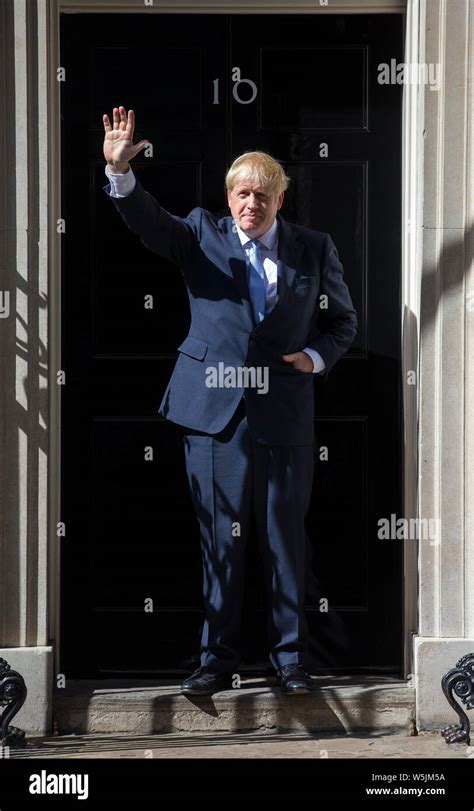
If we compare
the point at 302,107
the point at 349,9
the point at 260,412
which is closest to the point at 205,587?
the point at 260,412

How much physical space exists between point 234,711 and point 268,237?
90.3 inches

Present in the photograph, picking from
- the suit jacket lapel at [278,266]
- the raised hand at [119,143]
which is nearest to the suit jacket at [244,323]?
the suit jacket lapel at [278,266]

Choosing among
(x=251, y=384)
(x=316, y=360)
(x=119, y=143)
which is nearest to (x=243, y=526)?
(x=251, y=384)

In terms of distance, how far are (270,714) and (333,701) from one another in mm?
310

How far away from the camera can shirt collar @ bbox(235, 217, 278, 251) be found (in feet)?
19.8

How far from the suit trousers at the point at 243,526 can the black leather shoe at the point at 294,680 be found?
45 millimetres

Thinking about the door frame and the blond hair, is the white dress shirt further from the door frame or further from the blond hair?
the door frame

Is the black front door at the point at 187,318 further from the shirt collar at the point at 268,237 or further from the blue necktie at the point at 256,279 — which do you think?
the blue necktie at the point at 256,279

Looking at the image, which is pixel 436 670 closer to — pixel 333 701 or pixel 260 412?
pixel 333 701

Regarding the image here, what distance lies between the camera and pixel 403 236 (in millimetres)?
6184

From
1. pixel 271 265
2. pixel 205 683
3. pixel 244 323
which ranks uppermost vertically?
pixel 271 265

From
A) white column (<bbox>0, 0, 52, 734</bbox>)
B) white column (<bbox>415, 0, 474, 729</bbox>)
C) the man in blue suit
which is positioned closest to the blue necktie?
the man in blue suit

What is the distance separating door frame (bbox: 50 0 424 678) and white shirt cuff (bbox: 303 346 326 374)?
0.44 meters

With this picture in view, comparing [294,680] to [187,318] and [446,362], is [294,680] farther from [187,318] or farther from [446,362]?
[187,318]
